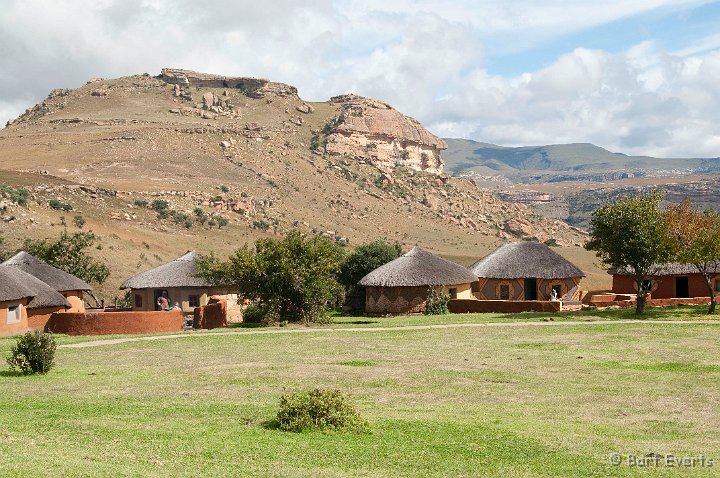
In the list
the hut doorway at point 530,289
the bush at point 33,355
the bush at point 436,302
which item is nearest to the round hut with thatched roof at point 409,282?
the bush at point 436,302

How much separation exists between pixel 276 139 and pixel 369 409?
103 meters

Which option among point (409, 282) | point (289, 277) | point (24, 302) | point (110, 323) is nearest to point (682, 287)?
point (409, 282)

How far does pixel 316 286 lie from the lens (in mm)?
36000

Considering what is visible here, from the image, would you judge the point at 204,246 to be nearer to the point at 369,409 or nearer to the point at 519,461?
the point at 369,409

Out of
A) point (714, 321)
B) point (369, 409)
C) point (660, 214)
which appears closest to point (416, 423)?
point (369, 409)

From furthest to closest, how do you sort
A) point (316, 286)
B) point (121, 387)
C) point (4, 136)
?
point (4, 136) → point (316, 286) → point (121, 387)

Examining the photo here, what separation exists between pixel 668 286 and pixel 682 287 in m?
0.80

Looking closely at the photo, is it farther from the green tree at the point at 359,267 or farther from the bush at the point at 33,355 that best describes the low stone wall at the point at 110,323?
the green tree at the point at 359,267

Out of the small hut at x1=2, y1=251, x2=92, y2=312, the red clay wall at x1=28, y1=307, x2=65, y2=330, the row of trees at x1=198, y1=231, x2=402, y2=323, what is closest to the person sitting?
the small hut at x1=2, y1=251, x2=92, y2=312

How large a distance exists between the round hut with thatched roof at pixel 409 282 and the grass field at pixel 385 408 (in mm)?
15777

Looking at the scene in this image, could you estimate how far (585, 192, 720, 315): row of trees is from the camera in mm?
34750

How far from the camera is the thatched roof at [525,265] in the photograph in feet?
150

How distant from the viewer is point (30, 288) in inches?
1446

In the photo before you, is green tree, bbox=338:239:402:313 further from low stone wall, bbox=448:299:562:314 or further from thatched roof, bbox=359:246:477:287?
low stone wall, bbox=448:299:562:314
